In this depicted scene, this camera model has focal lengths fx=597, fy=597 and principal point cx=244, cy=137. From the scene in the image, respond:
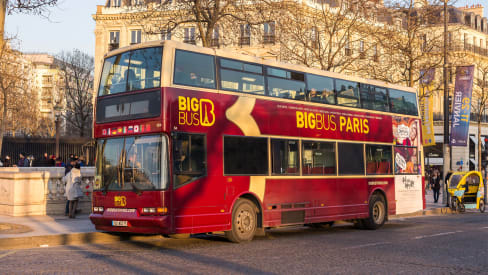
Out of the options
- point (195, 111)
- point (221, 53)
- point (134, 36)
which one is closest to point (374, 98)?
point (221, 53)

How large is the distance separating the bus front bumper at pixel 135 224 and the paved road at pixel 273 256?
408 mm

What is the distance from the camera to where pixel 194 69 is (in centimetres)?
1266

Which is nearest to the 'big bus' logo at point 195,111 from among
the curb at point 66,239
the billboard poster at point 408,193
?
the curb at point 66,239

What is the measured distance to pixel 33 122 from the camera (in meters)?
64.7

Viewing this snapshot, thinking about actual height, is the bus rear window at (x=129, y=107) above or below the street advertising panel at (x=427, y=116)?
below

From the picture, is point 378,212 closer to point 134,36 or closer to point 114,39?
point 134,36

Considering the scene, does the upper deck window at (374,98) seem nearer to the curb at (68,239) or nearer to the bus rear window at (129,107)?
the curb at (68,239)

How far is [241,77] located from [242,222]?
331cm

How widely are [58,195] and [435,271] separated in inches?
513

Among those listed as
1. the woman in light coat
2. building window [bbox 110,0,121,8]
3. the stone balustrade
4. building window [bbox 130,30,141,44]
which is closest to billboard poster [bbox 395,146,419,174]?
the woman in light coat

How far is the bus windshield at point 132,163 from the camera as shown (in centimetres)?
1193

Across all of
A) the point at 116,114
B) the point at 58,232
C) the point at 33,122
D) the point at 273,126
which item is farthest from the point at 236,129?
the point at 33,122

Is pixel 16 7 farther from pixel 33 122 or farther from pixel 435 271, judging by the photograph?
pixel 33 122

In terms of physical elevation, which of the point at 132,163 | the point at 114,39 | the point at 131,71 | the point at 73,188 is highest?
the point at 114,39
